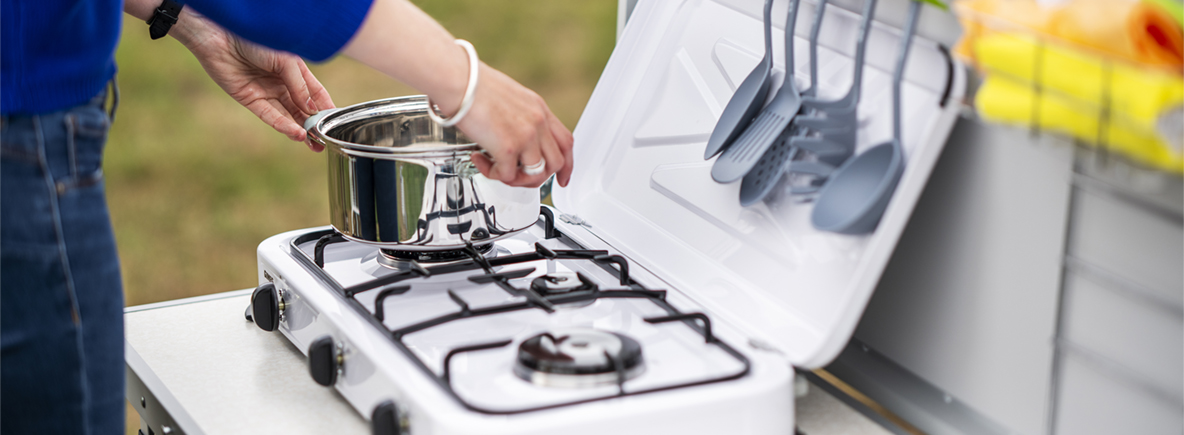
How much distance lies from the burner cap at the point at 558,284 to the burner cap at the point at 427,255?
118 mm

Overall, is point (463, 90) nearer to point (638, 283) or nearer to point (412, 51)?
point (412, 51)

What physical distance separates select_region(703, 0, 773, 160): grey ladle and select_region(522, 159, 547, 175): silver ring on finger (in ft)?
0.56

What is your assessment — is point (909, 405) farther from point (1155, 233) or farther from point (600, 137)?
point (600, 137)

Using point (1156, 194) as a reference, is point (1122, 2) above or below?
above

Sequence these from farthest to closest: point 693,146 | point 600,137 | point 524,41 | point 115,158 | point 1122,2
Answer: point 524,41 → point 115,158 → point 600,137 → point 693,146 → point 1122,2

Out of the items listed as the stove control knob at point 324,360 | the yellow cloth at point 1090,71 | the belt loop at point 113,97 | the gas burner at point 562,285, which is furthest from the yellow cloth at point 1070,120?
the belt loop at point 113,97

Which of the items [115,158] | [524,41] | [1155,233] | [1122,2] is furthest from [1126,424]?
[524,41]

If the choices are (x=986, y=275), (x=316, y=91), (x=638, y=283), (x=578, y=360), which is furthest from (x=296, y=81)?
(x=986, y=275)

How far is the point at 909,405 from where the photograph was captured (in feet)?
2.94

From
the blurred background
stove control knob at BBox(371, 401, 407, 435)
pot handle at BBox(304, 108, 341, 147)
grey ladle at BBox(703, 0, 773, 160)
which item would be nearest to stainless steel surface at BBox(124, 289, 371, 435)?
stove control knob at BBox(371, 401, 407, 435)

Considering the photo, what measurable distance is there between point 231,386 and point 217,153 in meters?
2.96

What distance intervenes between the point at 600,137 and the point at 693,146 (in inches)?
6.3

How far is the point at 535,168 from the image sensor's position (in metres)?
0.96

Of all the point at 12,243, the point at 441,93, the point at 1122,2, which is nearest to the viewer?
the point at 1122,2
